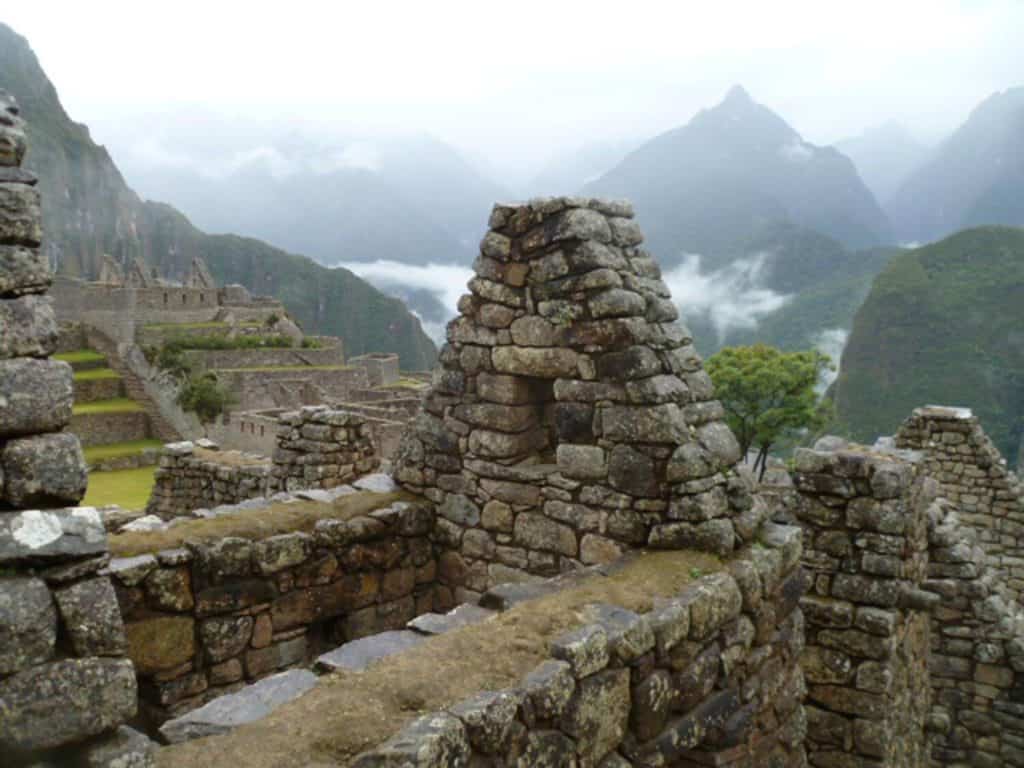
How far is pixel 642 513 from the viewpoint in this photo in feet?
17.4

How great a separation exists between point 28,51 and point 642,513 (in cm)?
12872

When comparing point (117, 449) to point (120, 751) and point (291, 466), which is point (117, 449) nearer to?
point (291, 466)

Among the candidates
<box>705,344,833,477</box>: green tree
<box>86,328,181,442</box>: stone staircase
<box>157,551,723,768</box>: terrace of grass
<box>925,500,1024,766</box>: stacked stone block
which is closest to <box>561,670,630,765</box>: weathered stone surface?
<box>157,551,723,768</box>: terrace of grass

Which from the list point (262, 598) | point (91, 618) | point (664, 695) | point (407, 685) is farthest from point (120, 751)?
point (262, 598)

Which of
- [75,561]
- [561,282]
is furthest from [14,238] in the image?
[561,282]

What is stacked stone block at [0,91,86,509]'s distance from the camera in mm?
2320

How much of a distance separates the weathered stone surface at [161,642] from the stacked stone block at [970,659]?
725cm

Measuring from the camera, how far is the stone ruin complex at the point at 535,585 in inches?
93.6

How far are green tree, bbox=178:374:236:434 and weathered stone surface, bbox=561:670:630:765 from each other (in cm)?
3825

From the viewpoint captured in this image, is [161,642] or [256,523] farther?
[256,523]

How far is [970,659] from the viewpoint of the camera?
851 cm

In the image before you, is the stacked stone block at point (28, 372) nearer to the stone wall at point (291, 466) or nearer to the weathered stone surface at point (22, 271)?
the weathered stone surface at point (22, 271)

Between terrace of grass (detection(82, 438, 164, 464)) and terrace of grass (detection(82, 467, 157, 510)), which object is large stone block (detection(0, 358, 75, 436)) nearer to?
terrace of grass (detection(82, 467, 157, 510))

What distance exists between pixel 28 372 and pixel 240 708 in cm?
183
